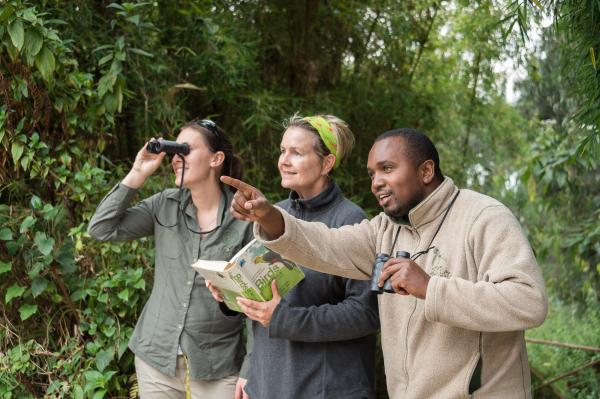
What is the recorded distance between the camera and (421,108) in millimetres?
5195

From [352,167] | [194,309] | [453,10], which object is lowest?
[194,309]

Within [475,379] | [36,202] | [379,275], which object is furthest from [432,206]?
[36,202]

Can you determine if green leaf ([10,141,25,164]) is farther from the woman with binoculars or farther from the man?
the man

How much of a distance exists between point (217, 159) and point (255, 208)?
102 cm

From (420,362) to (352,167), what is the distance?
2744 mm

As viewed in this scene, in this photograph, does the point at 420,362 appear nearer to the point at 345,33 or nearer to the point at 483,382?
the point at 483,382

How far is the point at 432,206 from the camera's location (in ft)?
6.99

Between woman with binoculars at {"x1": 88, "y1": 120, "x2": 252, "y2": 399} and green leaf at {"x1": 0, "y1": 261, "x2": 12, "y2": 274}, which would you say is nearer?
woman with binoculars at {"x1": 88, "y1": 120, "x2": 252, "y2": 399}

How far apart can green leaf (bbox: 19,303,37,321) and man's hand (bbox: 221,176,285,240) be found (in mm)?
1669

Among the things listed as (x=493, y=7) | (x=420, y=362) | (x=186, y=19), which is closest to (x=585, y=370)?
(x=493, y=7)

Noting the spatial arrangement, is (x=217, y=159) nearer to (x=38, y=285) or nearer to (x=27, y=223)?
(x=27, y=223)

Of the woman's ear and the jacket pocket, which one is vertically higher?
the woman's ear

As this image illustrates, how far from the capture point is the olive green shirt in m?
2.94

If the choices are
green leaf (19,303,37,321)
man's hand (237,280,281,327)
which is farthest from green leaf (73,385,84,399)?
man's hand (237,280,281,327)
